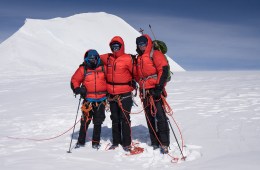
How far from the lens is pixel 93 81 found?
649cm

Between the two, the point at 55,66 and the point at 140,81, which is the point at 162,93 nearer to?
the point at 140,81

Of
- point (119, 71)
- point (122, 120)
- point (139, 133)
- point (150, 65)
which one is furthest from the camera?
point (139, 133)

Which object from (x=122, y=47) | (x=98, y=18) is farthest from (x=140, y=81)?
(x=98, y=18)

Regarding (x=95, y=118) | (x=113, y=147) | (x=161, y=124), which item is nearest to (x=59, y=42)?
(x=95, y=118)

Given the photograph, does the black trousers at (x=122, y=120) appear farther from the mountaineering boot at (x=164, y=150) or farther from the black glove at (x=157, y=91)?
the mountaineering boot at (x=164, y=150)

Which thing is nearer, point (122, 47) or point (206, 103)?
point (122, 47)

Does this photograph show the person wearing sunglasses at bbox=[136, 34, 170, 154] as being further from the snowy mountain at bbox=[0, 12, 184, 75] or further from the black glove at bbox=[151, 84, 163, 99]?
the snowy mountain at bbox=[0, 12, 184, 75]

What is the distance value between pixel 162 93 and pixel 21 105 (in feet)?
26.5

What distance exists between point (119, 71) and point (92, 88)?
2.41 ft

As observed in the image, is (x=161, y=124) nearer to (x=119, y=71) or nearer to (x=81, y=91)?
(x=119, y=71)

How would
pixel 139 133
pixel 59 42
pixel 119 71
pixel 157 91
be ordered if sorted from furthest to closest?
1. pixel 59 42
2. pixel 139 133
3. pixel 119 71
4. pixel 157 91

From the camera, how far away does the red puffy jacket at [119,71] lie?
20.4 ft

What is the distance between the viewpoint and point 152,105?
6133mm

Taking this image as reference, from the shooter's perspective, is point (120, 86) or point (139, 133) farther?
point (139, 133)
